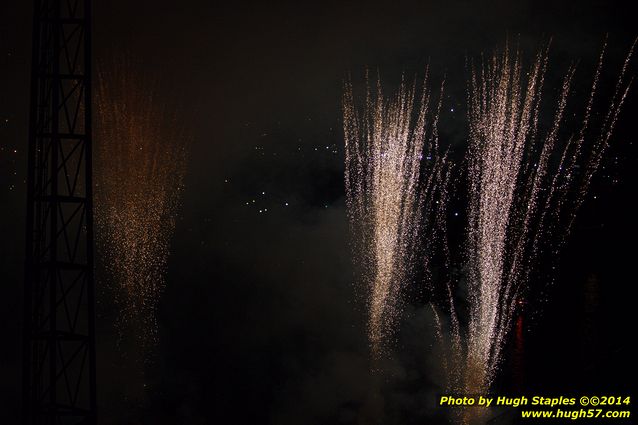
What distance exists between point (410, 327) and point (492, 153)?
589 centimetres

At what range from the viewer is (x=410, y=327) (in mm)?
17094

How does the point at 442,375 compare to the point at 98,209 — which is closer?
the point at 98,209

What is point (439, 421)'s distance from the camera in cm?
1438

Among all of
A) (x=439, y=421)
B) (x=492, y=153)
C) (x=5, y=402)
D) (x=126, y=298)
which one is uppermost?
(x=492, y=153)

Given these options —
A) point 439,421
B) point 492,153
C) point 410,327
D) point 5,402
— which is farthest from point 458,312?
point 5,402

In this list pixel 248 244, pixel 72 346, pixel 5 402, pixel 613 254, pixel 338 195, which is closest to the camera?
pixel 5 402

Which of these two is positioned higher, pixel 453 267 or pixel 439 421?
pixel 453 267

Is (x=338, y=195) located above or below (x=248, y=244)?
above

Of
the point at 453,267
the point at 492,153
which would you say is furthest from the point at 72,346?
the point at 453,267

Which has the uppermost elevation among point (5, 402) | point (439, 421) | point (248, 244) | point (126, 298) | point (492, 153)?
point (492, 153)

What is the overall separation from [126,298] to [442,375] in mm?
8791

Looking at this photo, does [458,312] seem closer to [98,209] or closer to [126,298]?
[126,298]

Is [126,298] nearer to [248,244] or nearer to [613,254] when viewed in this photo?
[248,244]

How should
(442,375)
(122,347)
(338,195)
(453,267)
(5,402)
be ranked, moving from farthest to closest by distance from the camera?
(453,267) → (338,195) → (442,375) → (122,347) → (5,402)
